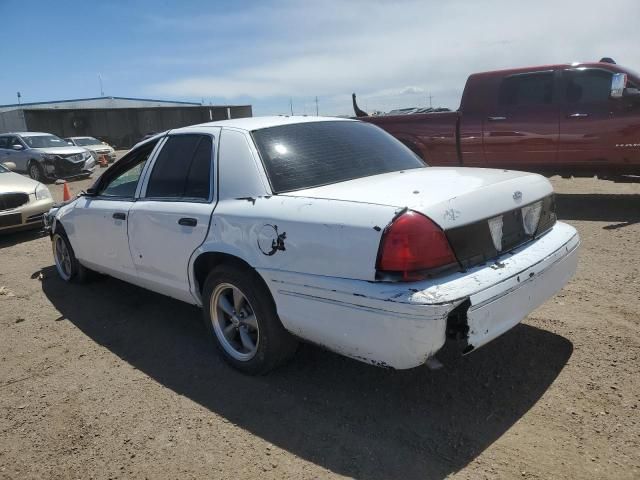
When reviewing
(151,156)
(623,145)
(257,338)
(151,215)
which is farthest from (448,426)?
(623,145)

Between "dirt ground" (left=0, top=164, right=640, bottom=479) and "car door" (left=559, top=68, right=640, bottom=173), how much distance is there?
3.74m

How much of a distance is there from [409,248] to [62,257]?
4.37 m

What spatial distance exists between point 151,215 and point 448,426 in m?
2.45

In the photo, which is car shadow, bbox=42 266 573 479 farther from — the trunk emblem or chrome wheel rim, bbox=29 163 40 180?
chrome wheel rim, bbox=29 163 40 180

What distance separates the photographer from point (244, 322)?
3172 mm

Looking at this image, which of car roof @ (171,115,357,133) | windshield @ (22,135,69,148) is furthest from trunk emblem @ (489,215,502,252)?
windshield @ (22,135,69,148)

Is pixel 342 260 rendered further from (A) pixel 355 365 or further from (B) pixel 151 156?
(B) pixel 151 156

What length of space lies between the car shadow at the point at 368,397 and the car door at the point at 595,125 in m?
4.89

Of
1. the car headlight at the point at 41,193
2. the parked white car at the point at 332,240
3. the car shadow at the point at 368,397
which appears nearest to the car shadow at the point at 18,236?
the car headlight at the point at 41,193

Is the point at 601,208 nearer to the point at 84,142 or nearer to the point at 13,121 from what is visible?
the point at 84,142

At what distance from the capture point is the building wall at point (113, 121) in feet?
118

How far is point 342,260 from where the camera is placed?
97.3 inches

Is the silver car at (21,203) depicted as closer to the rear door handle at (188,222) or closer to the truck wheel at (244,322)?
the rear door handle at (188,222)

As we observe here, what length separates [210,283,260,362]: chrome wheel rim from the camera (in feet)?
10.3
